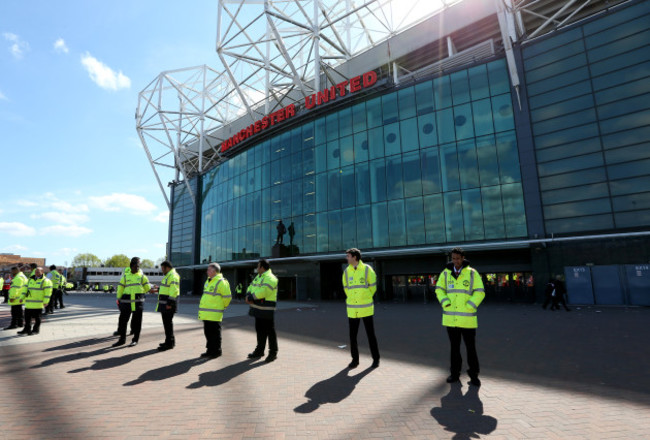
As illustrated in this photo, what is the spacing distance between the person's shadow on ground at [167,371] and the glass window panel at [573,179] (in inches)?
826

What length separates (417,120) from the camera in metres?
24.3

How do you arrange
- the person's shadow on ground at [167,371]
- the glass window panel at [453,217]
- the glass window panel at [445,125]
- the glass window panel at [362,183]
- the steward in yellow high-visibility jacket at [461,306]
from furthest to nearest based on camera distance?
the glass window panel at [362,183] → the glass window panel at [445,125] → the glass window panel at [453,217] → the person's shadow on ground at [167,371] → the steward in yellow high-visibility jacket at [461,306]

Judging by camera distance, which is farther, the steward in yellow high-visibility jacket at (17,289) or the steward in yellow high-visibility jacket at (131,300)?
the steward in yellow high-visibility jacket at (17,289)

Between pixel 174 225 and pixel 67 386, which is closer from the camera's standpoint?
pixel 67 386

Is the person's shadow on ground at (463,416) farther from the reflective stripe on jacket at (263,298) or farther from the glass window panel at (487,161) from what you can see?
the glass window panel at (487,161)

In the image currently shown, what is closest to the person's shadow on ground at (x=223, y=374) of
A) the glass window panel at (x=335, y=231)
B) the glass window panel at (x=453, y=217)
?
the glass window panel at (x=453, y=217)

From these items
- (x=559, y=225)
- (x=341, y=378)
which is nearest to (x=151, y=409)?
(x=341, y=378)

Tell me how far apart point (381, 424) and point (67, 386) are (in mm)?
4646

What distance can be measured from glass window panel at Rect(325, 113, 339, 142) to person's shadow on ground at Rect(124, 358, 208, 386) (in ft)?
79.0

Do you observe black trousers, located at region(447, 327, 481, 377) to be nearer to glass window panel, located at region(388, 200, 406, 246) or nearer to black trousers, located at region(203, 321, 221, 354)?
black trousers, located at region(203, 321, 221, 354)

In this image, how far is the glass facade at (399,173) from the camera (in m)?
21.5

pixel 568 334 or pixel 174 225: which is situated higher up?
pixel 174 225

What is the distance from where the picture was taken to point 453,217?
22.3 meters

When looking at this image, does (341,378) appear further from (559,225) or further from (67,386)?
(559,225)
